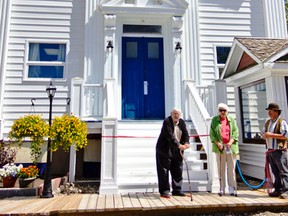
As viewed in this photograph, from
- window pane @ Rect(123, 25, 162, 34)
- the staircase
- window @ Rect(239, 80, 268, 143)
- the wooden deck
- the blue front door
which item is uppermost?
window pane @ Rect(123, 25, 162, 34)

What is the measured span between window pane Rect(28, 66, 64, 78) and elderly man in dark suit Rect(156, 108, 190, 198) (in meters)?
3.91

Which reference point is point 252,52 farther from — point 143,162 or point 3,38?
point 3,38

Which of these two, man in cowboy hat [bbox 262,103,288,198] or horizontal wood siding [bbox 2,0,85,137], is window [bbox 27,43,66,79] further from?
man in cowboy hat [bbox 262,103,288,198]

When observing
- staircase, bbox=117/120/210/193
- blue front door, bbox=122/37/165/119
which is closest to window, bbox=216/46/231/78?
blue front door, bbox=122/37/165/119

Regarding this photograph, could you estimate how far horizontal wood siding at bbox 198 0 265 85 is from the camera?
7.39 m

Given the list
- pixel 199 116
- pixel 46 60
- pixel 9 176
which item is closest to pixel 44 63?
pixel 46 60

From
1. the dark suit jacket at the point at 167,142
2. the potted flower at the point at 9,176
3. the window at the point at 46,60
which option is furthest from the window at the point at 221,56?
the potted flower at the point at 9,176

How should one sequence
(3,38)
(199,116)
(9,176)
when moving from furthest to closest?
(3,38) → (199,116) → (9,176)

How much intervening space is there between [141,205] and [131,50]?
470 cm

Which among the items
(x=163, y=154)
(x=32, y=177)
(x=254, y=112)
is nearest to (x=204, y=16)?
(x=254, y=112)

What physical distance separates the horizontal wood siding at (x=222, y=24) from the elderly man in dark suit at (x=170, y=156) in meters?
3.36

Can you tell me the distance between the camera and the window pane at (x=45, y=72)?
6863 mm

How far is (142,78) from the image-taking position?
23.2 ft

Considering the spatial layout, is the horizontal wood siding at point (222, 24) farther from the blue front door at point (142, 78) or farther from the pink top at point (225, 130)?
the pink top at point (225, 130)
